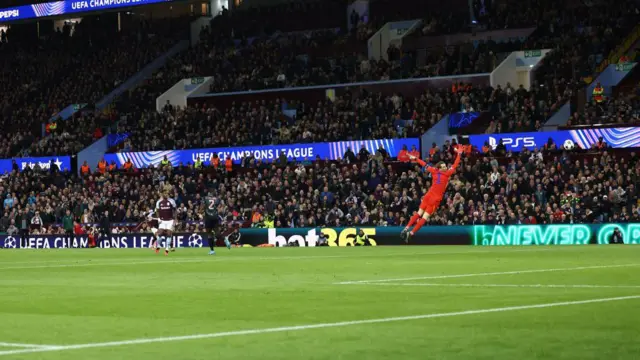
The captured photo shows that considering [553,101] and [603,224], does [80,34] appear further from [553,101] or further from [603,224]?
[603,224]

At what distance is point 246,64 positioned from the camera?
64.1m

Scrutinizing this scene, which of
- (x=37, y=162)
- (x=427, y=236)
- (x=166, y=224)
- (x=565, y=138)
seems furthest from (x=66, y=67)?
(x=166, y=224)

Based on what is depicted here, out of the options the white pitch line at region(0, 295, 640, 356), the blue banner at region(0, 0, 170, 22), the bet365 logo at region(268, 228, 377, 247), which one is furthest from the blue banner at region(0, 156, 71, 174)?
the white pitch line at region(0, 295, 640, 356)

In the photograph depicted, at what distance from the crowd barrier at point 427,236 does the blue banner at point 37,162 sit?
10.8 m

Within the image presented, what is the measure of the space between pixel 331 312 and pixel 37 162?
166 ft

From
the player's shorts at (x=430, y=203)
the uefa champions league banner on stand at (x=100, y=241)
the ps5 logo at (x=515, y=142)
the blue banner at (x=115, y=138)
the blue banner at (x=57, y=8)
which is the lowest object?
the uefa champions league banner on stand at (x=100, y=241)

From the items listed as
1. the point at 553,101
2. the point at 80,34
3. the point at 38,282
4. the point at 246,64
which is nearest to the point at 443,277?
the point at 38,282

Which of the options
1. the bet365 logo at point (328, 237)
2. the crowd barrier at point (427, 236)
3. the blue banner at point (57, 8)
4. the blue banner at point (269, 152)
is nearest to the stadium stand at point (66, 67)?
the blue banner at point (57, 8)

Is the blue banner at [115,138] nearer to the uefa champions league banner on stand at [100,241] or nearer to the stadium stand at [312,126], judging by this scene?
the stadium stand at [312,126]

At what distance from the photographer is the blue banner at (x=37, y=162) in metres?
61.2

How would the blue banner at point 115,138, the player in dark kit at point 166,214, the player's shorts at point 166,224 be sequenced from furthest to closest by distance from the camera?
1. the blue banner at point 115,138
2. the player's shorts at point 166,224
3. the player in dark kit at point 166,214

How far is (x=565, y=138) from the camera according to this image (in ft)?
148

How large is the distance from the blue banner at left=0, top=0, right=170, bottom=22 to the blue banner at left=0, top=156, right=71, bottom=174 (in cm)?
1110

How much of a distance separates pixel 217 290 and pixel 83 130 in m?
47.5
